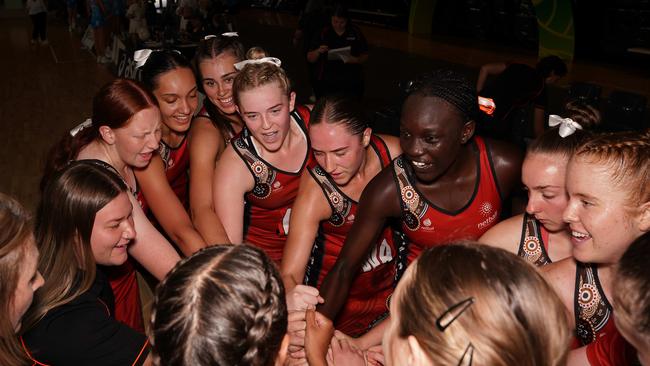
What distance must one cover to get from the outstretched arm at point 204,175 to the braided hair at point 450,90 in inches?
39.9

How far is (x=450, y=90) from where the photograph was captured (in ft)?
6.48

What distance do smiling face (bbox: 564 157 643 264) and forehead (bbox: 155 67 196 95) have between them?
1827 mm

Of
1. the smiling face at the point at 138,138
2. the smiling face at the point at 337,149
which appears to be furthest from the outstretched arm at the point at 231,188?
the smiling face at the point at 337,149

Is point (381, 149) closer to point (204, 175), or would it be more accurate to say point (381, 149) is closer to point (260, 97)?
point (260, 97)

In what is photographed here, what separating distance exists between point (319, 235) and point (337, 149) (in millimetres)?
474

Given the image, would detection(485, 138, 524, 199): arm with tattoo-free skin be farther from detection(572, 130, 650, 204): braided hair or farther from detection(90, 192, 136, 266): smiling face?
detection(90, 192, 136, 266): smiling face

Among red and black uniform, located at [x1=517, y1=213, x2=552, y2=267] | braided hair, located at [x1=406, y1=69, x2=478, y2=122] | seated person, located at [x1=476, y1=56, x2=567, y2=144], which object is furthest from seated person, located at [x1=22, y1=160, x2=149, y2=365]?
seated person, located at [x1=476, y1=56, x2=567, y2=144]

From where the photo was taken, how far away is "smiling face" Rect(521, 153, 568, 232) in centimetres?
178

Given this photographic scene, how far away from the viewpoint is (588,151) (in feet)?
5.13

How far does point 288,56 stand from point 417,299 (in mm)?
9931

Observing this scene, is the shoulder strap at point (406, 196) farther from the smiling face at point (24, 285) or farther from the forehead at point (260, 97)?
the smiling face at point (24, 285)

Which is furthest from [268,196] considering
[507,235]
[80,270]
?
[507,235]

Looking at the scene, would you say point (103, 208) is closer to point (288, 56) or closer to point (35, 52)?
point (288, 56)

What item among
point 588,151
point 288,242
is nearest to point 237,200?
point 288,242
